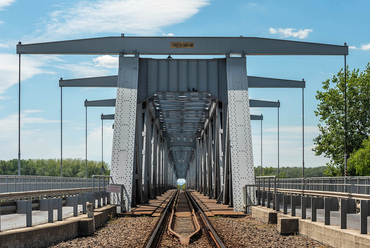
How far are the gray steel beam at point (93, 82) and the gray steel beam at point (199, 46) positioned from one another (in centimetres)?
577

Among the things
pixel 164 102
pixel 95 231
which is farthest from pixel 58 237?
pixel 164 102

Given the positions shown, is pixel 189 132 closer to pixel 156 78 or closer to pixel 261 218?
pixel 156 78

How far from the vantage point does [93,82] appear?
1219 inches

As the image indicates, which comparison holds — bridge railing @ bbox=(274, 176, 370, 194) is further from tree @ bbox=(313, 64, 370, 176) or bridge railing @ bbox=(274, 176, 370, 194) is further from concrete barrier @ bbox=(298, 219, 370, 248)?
tree @ bbox=(313, 64, 370, 176)

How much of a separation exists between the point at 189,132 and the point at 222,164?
1118 inches

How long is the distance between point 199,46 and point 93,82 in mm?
8921

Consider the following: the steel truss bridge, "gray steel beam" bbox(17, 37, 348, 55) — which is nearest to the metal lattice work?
the steel truss bridge

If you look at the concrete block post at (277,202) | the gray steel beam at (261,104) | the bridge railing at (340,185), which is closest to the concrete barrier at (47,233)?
the concrete block post at (277,202)

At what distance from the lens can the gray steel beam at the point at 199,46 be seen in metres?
24.8

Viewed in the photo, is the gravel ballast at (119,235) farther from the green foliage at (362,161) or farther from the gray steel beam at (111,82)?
the green foliage at (362,161)

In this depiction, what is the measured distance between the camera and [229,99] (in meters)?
23.8

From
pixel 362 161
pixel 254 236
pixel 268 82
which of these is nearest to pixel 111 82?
pixel 268 82

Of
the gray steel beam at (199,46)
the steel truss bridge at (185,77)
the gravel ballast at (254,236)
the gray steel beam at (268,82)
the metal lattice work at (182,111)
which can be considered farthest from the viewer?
the metal lattice work at (182,111)

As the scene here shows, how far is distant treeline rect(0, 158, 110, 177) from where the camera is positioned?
14375 centimetres
